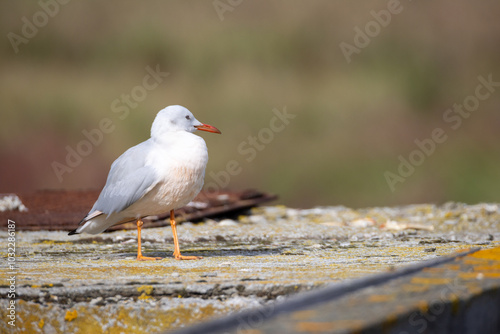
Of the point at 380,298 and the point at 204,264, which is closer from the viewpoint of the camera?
the point at 380,298

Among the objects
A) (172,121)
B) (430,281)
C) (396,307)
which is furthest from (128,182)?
(396,307)

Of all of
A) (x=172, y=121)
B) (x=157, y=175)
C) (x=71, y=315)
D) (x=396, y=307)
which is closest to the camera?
(x=396, y=307)

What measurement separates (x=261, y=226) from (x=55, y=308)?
8.48ft

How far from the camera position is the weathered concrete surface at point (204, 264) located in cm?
234

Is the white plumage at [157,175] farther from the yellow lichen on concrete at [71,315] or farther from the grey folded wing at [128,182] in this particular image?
the yellow lichen on concrete at [71,315]

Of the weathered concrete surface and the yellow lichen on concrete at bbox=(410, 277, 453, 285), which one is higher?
the yellow lichen on concrete at bbox=(410, 277, 453, 285)

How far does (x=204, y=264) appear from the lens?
10.1 ft

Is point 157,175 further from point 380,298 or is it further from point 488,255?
point 380,298

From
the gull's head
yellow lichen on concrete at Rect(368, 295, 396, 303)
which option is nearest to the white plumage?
the gull's head

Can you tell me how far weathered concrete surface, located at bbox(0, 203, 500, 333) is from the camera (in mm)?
2336

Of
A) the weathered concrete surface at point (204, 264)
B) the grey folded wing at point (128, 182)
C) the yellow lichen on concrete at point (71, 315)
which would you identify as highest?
the grey folded wing at point (128, 182)

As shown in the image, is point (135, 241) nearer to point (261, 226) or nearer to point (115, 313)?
point (261, 226)

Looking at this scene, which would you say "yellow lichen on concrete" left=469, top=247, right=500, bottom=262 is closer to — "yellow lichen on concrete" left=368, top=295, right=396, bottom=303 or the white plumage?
"yellow lichen on concrete" left=368, top=295, right=396, bottom=303

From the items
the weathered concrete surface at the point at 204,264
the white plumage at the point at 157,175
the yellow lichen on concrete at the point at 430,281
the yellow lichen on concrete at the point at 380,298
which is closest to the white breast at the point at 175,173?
the white plumage at the point at 157,175
